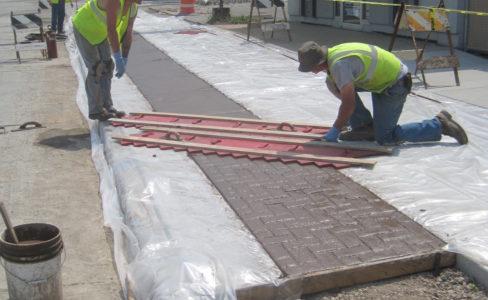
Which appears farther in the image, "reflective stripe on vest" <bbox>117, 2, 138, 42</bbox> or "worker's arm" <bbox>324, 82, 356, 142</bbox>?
"reflective stripe on vest" <bbox>117, 2, 138, 42</bbox>

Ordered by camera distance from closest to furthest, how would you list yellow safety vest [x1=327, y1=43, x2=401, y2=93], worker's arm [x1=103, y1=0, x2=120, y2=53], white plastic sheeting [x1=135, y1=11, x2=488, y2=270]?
white plastic sheeting [x1=135, y1=11, x2=488, y2=270], yellow safety vest [x1=327, y1=43, x2=401, y2=93], worker's arm [x1=103, y1=0, x2=120, y2=53]

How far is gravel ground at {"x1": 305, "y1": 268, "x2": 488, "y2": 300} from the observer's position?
374 centimetres

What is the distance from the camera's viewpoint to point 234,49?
13.1 metres

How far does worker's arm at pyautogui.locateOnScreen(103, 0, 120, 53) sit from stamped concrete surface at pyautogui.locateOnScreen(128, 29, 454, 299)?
5.90 ft

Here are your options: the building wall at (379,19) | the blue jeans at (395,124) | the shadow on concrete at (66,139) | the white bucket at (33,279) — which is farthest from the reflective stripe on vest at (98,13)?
the building wall at (379,19)

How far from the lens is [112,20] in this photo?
6766 mm

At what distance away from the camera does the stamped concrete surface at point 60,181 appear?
13.9ft

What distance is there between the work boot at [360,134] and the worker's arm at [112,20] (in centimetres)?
267

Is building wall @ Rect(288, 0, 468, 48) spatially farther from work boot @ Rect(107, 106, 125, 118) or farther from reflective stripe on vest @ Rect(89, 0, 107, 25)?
reflective stripe on vest @ Rect(89, 0, 107, 25)

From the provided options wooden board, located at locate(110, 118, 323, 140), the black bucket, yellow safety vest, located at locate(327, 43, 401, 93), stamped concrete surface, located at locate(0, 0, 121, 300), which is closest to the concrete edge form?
stamped concrete surface, located at locate(0, 0, 121, 300)

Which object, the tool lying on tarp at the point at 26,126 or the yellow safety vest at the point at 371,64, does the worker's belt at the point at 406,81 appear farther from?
the tool lying on tarp at the point at 26,126

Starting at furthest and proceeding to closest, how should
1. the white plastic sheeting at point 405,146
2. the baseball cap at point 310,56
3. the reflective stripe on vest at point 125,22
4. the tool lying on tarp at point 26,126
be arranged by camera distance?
the tool lying on tarp at point 26,126, the reflective stripe on vest at point 125,22, the baseball cap at point 310,56, the white plastic sheeting at point 405,146

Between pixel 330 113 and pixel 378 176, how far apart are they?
92.1 inches

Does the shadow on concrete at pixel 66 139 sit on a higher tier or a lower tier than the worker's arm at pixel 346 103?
lower
